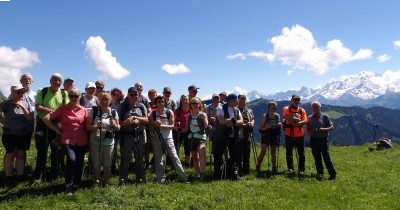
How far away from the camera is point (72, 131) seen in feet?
40.9

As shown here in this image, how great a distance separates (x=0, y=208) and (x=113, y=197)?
2925mm

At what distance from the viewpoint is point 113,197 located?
37.7 ft

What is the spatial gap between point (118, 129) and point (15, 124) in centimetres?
365

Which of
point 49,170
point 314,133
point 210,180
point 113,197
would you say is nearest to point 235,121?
point 210,180

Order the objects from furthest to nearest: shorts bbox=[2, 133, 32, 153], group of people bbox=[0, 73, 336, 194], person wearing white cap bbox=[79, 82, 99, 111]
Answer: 1. person wearing white cap bbox=[79, 82, 99, 111]
2. shorts bbox=[2, 133, 32, 153]
3. group of people bbox=[0, 73, 336, 194]

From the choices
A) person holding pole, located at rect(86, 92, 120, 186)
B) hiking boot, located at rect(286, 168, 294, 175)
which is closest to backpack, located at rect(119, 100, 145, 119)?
person holding pole, located at rect(86, 92, 120, 186)

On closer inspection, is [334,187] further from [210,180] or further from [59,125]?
[59,125]

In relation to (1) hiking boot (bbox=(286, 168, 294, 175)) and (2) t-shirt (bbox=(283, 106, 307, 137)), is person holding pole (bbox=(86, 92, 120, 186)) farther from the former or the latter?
(1) hiking boot (bbox=(286, 168, 294, 175))

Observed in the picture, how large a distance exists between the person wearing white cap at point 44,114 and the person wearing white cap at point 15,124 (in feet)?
1.34

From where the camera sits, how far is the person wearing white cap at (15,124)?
44.7 feet

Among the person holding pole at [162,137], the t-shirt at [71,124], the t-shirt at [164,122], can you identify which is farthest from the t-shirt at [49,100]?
the t-shirt at [164,122]

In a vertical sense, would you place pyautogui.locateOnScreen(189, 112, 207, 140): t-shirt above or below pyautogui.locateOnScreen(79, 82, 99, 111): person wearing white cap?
below

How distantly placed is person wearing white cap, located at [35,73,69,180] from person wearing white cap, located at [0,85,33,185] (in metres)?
0.41

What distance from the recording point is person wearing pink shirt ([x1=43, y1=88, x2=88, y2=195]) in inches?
485
